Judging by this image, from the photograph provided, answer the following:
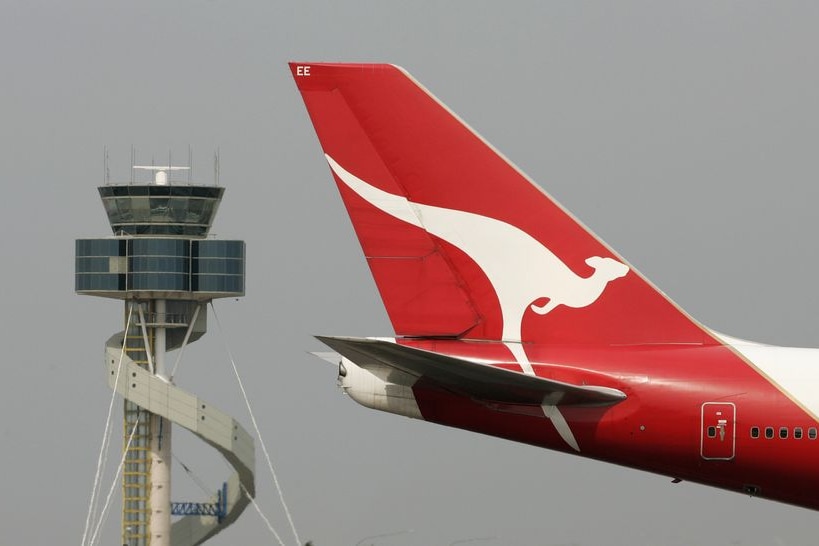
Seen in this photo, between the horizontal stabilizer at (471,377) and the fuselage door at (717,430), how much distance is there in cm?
137

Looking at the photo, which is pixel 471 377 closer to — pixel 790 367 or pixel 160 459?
pixel 790 367

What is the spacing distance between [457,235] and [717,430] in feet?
17.3

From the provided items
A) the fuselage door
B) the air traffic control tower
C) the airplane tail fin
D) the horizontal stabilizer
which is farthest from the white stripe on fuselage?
the air traffic control tower

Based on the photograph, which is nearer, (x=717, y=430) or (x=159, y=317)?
(x=717, y=430)

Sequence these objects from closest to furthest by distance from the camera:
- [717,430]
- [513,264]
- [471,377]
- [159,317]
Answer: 1. [471,377]
2. [717,430]
3. [513,264]
4. [159,317]

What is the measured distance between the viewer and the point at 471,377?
1064 inches

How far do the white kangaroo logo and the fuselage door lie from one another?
2.81 m

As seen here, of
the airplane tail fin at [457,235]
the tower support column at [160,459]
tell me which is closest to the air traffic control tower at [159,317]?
the tower support column at [160,459]

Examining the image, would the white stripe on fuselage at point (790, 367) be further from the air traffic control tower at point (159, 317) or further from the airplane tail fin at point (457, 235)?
the air traffic control tower at point (159, 317)

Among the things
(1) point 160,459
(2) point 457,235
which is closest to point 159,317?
(1) point 160,459

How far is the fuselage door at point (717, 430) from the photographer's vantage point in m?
27.4

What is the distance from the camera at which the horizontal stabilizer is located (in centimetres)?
2583

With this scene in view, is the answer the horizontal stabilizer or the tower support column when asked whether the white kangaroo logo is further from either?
the tower support column

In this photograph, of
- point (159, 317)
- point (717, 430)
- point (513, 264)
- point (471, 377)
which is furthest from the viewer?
point (159, 317)
